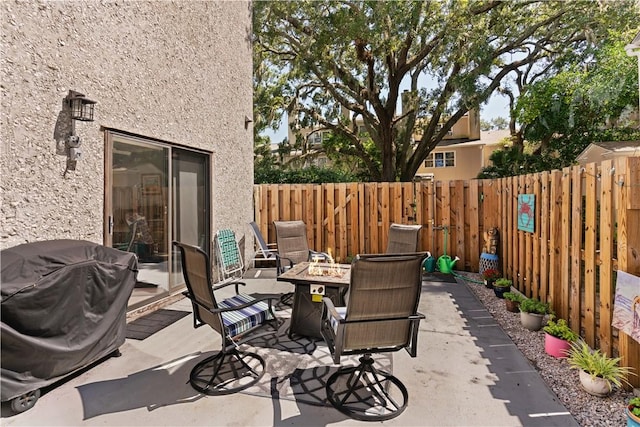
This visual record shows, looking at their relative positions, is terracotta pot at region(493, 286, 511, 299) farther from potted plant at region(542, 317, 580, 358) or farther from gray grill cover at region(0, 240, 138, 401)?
gray grill cover at region(0, 240, 138, 401)

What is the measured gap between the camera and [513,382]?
2854 millimetres

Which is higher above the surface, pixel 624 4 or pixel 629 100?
pixel 624 4

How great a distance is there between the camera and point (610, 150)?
7359 mm

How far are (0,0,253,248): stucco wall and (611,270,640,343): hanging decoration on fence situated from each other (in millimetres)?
4873

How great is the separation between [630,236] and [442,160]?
19358 mm

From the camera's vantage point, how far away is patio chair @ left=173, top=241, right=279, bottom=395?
2702 mm

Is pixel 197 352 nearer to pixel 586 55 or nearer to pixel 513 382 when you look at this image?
pixel 513 382

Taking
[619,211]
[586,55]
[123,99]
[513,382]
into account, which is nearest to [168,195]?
[123,99]

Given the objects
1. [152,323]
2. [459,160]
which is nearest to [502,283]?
[152,323]

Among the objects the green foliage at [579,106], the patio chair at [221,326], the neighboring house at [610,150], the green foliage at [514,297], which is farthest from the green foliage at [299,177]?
the patio chair at [221,326]

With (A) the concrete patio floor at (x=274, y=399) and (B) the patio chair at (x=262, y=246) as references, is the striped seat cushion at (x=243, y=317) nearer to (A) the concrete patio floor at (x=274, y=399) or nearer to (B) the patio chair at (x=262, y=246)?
(A) the concrete patio floor at (x=274, y=399)

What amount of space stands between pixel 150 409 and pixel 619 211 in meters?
3.90

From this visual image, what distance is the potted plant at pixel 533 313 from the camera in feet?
12.7

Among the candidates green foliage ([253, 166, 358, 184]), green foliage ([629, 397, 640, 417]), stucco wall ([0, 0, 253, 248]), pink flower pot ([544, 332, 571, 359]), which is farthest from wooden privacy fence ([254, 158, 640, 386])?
green foliage ([253, 166, 358, 184])
